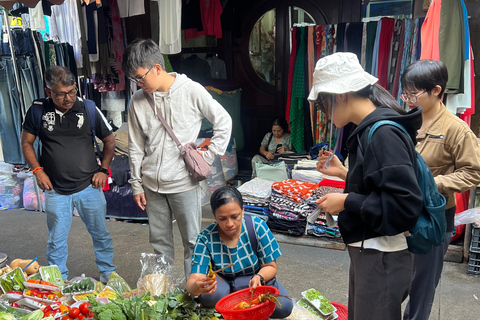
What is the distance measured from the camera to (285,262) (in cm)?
402

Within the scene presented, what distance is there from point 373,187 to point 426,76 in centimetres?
97

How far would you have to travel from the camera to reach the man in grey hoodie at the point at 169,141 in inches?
109

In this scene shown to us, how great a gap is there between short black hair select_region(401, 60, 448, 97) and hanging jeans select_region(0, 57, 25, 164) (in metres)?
5.51

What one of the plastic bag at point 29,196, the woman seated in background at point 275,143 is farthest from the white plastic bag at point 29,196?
the woman seated in background at point 275,143

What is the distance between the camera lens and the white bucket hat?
1.63 metres

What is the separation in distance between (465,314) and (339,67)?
2.46 m

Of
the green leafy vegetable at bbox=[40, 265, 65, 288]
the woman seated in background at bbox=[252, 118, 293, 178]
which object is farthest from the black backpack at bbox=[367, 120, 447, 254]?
the woman seated in background at bbox=[252, 118, 293, 178]

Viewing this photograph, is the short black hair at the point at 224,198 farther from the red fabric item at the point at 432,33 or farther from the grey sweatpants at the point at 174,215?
the red fabric item at the point at 432,33

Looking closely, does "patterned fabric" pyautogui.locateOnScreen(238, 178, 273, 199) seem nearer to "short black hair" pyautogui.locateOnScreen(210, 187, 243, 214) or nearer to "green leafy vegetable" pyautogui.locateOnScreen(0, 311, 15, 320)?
"short black hair" pyautogui.locateOnScreen(210, 187, 243, 214)

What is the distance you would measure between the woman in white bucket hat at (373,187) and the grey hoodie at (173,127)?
1227 millimetres

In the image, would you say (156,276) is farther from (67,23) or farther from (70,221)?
(67,23)

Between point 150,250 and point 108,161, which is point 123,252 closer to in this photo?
point 150,250

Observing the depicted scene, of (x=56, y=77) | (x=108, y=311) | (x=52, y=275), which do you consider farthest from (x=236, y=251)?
(x=56, y=77)

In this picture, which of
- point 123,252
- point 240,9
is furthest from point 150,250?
point 240,9
